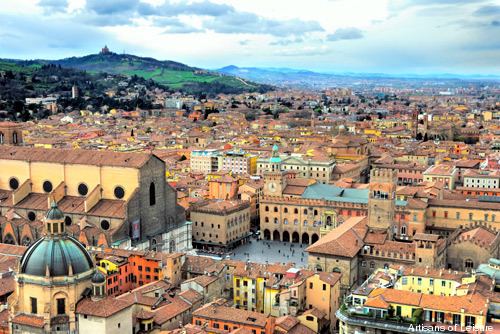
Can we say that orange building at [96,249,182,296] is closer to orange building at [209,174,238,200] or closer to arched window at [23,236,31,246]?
arched window at [23,236,31,246]

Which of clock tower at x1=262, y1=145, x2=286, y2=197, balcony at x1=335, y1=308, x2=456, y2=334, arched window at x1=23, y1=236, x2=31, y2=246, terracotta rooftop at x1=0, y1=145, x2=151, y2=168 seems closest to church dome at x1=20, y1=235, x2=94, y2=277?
balcony at x1=335, y1=308, x2=456, y2=334

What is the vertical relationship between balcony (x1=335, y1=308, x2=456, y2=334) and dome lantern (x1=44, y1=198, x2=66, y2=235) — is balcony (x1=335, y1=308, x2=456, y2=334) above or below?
below

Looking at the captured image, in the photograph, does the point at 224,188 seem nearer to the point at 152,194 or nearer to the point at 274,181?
the point at 274,181

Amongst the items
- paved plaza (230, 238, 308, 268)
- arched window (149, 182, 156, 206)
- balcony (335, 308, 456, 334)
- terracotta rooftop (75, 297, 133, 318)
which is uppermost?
arched window (149, 182, 156, 206)

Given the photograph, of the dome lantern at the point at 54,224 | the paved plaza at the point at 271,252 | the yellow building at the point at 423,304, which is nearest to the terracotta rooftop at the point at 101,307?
the dome lantern at the point at 54,224

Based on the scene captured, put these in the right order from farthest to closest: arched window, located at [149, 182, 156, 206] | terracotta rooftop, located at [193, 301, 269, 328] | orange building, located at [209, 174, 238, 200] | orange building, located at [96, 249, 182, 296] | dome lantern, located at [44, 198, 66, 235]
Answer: orange building, located at [209, 174, 238, 200] < arched window, located at [149, 182, 156, 206] < orange building, located at [96, 249, 182, 296] < terracotta rooftop, located at [193, 301, 269, 328] < dome lantern, located at [44, 198, 66, 235]

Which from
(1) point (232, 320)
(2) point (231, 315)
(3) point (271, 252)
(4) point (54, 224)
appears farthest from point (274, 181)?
(4) point (54, 224)

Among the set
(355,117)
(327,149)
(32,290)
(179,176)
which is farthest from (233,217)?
(355,117)

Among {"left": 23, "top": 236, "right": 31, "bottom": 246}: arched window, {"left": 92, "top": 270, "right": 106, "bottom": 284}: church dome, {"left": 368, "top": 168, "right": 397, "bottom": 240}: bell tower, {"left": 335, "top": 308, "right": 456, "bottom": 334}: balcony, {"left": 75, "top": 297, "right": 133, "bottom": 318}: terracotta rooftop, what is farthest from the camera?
{"left": 23, "top": 236, "right": 31, "bottom": 246}: arched window

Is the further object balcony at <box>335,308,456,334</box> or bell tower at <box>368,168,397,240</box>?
bell tower at <box>368,168,397,240</box>
